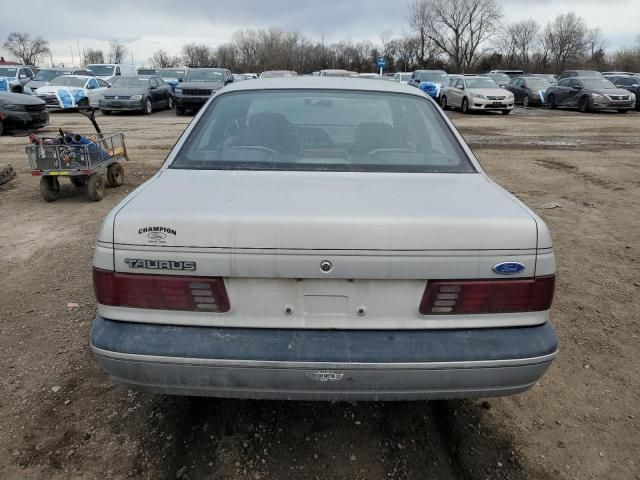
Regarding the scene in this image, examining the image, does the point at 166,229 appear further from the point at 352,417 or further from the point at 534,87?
the point at 534,87

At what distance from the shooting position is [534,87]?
87.1ft

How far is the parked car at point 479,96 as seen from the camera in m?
21.4

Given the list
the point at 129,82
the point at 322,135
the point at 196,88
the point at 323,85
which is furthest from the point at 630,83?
the point at 322,135

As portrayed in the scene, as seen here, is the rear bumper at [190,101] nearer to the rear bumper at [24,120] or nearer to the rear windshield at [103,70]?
the rear bumper at [24,120]

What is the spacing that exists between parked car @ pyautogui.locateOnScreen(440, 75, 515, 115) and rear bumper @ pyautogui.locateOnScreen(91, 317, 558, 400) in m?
20.9

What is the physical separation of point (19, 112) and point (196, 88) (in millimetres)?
7424

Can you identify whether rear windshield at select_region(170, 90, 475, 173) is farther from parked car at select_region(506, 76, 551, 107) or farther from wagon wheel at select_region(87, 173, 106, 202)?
parked car at select_region(506, 76, 551, 107)

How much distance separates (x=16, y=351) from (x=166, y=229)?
2.13 m

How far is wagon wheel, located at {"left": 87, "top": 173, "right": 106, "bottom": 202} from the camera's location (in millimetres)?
7215

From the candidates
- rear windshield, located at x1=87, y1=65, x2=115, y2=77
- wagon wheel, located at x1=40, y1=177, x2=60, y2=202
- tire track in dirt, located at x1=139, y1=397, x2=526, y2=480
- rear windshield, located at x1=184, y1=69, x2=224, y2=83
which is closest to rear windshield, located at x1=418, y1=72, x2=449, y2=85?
rear windshield, located at x1=184, y1=69, x2=224, y2=83

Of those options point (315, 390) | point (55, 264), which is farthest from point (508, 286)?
point (55, 264)

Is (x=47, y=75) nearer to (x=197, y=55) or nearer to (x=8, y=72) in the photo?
(x=8, y=72)

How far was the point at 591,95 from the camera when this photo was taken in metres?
22.4

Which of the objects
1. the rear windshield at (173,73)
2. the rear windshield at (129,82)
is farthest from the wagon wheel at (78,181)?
the rear windshield at (173,73)
